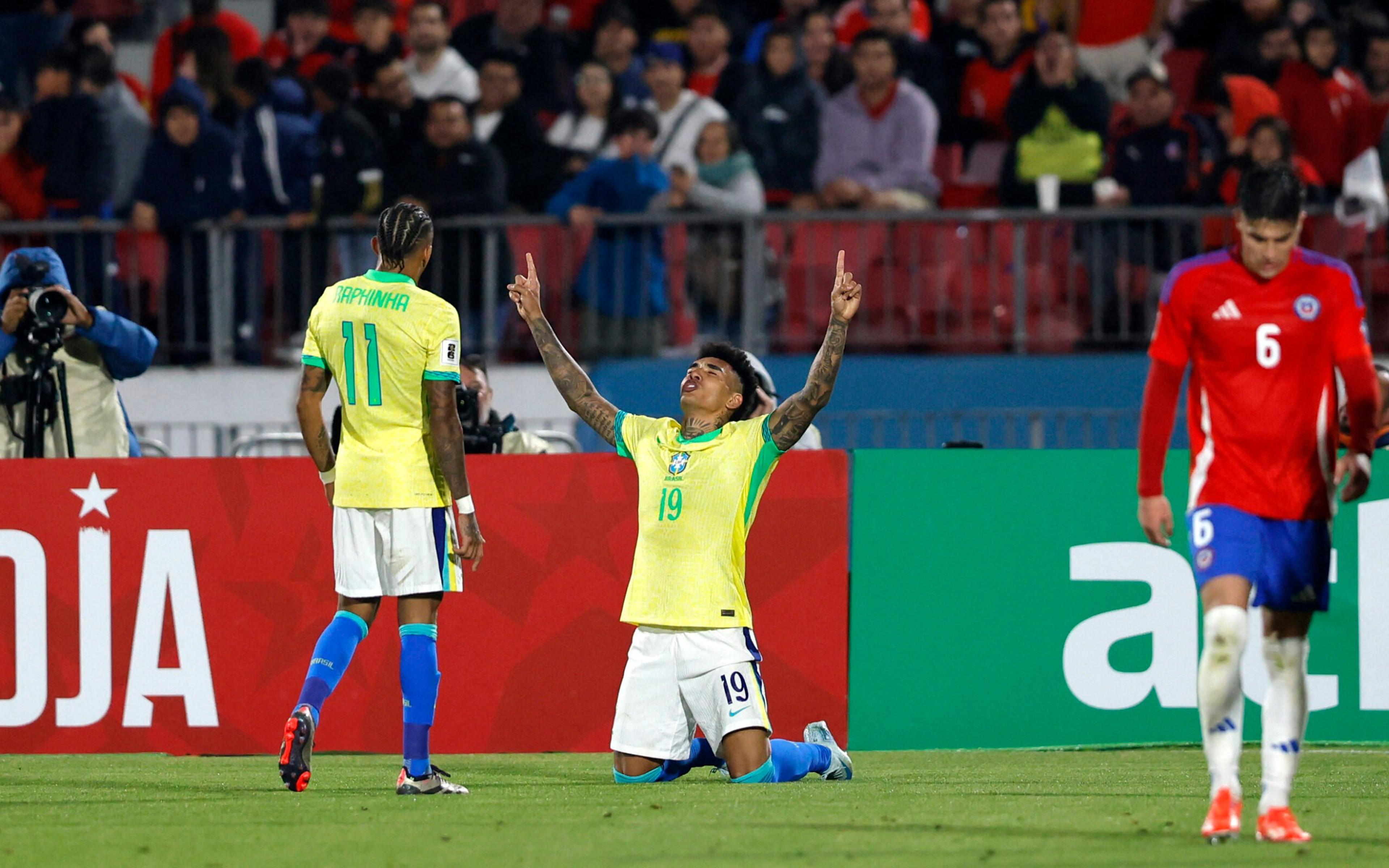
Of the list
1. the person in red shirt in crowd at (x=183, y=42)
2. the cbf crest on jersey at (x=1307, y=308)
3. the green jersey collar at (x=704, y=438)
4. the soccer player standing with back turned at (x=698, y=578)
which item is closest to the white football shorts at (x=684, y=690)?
the soccer player standing with back turned at (x=698, y=578)

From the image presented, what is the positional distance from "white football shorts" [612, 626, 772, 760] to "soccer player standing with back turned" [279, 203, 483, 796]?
79 centimetres

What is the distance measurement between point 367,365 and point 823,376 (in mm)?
1748

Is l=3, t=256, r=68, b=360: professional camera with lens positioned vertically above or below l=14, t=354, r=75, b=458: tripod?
above

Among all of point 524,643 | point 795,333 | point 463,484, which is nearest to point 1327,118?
point 795,333

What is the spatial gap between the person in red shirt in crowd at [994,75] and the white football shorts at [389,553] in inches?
328

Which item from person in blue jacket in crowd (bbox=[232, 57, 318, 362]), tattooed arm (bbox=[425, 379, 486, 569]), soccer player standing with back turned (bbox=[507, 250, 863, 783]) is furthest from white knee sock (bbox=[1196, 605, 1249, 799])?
person in blue jacket in crowd (bbox=[232, 57, 318, 362])

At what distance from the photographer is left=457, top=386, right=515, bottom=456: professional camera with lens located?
10.5 metres

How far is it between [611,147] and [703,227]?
128 cm

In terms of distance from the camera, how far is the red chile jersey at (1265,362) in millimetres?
6012

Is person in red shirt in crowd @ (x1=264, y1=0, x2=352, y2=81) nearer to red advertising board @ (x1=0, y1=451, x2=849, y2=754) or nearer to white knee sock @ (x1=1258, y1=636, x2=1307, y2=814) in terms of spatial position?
red advertising board @ (x1=0, y1=451, x2=849, y2=754)

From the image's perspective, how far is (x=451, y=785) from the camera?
756 cm

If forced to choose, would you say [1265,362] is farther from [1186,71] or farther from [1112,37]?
[1186,71]

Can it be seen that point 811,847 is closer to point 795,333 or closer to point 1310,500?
point 1310,500

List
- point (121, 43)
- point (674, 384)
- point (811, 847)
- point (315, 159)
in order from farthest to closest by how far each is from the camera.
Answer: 1. point (121, 43)
2. point (315, 159)
3. point (674, 384)
4. point (811, 847)
